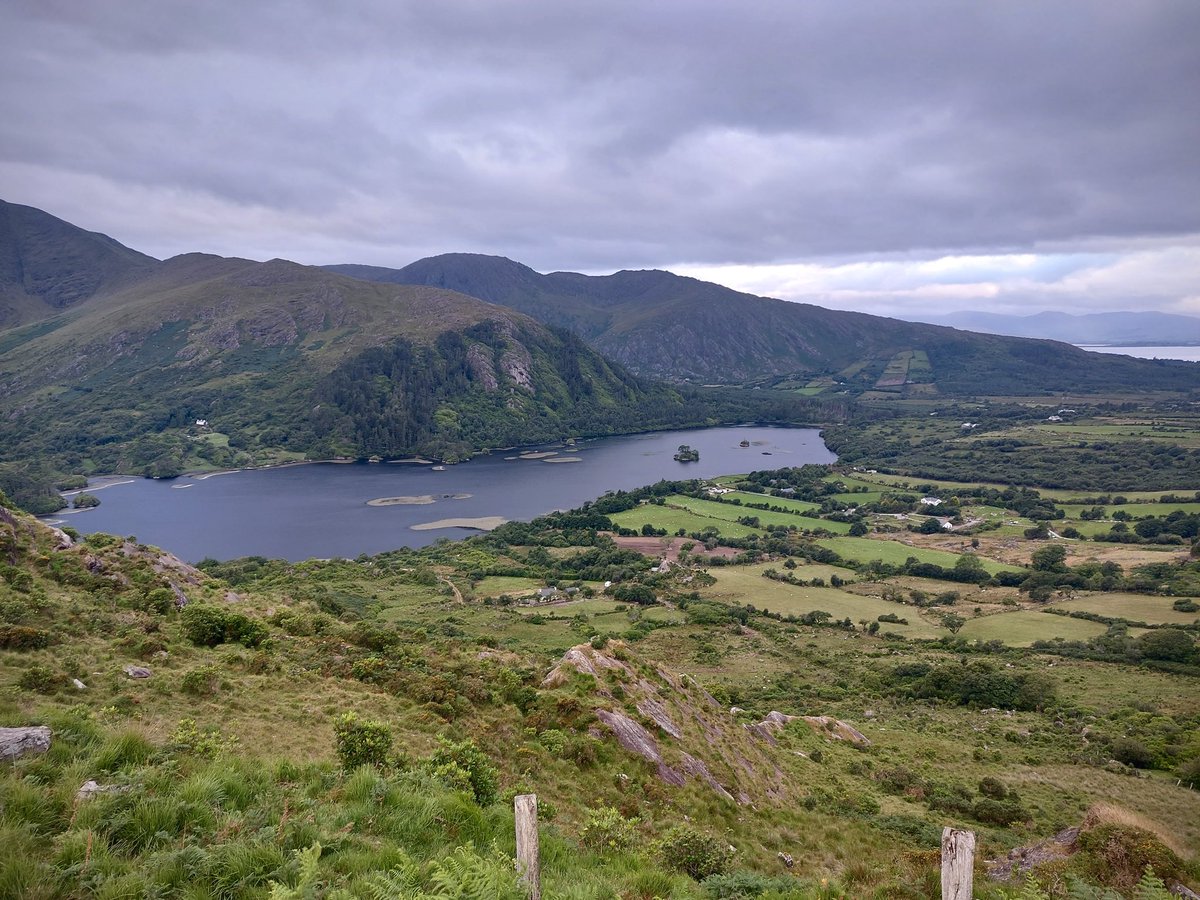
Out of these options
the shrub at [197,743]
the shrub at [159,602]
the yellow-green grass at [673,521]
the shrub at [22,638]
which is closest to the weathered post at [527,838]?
the shrub at [197,743]

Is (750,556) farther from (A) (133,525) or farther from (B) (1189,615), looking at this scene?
(A) (133,525)

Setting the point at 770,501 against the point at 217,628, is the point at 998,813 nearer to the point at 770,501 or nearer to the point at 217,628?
the point at 217,628

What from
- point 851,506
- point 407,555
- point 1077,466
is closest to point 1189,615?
point 851,506

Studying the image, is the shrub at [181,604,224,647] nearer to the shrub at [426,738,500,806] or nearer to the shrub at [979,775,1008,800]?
the shrub at [426,738,500,806]

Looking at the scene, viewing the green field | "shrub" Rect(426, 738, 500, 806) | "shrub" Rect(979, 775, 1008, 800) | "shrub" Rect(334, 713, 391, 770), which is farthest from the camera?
the green field

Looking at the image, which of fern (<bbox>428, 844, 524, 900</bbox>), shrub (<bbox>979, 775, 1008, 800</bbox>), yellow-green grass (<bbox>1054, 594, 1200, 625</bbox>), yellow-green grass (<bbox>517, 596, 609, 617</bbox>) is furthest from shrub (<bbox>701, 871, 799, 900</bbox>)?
yellow-green grass (<bbox>1054, 594, 1200, 625</bbox>)

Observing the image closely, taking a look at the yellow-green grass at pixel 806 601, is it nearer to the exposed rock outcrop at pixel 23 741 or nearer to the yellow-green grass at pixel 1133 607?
the yellow-green grass at pixel 1133 607
